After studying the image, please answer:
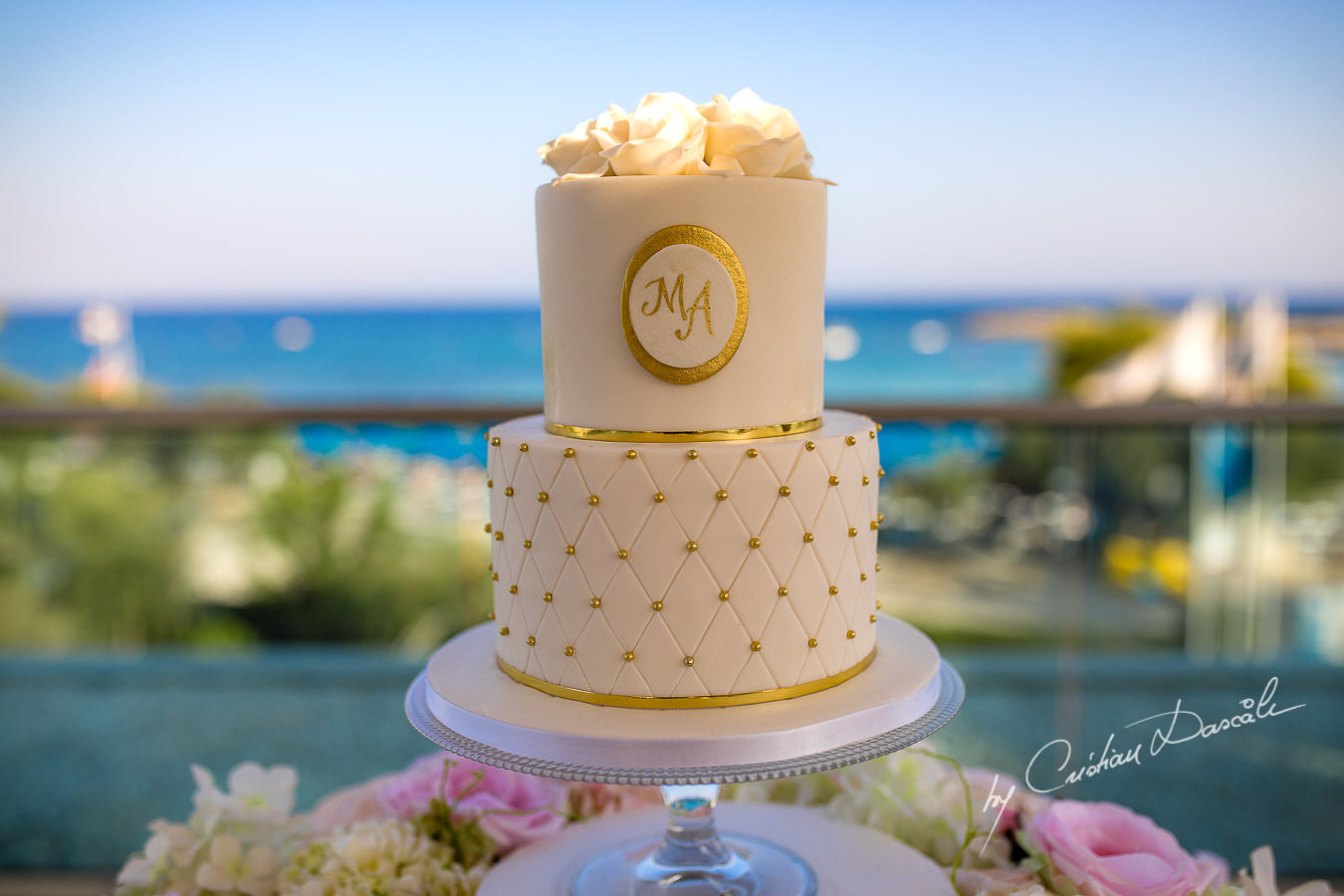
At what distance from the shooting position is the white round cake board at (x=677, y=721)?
1.01 metres

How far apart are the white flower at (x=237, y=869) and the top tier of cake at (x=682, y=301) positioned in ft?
2.33

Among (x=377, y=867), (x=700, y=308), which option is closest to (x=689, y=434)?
(x=700, y=308)

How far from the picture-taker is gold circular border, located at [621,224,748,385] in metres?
1.11

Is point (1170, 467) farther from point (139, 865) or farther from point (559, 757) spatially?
point (139, 865)

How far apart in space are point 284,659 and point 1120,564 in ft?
9.92

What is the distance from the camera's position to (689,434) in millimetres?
1156

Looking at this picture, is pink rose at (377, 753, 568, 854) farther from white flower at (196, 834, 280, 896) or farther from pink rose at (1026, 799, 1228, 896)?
pink rose at (1026, 799, 1228, 896)

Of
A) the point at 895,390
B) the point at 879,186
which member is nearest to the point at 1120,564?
the point at 879,186

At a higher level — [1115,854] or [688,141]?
[688,141]

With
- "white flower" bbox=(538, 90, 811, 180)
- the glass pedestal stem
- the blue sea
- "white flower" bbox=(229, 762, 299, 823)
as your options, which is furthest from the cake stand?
the blue sea

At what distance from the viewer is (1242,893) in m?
1.11

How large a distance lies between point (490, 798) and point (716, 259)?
83 centimetres

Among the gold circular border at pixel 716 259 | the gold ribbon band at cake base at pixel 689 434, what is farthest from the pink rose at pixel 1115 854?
the gold circular border at pixel 716 259

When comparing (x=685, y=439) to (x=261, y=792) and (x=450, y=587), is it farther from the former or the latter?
(x=450, y=587)
